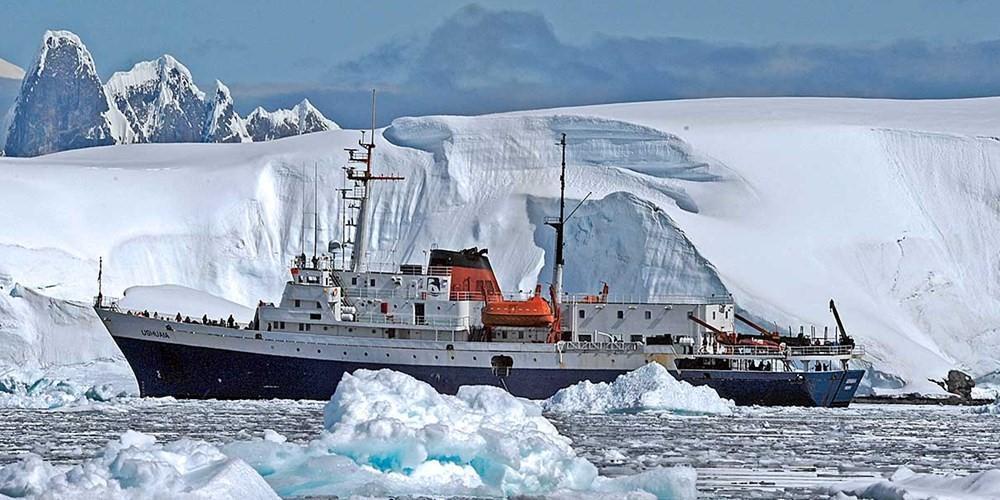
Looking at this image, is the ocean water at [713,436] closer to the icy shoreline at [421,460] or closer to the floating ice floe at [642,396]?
the floating ice floe at [642,396]

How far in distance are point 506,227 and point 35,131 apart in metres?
40.1

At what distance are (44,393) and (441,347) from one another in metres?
7.99

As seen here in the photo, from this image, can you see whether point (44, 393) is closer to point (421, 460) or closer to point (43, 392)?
point (43, 392)

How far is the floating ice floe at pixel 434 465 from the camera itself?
18562mm

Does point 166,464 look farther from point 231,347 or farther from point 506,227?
point 506,227

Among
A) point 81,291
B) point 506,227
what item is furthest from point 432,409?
point 506,227

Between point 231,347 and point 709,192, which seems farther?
point 709,192

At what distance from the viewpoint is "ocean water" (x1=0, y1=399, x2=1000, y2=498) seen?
2152cm

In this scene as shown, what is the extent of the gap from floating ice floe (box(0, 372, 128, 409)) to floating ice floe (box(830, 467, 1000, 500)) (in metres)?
18.6

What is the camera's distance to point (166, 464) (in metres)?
16.1

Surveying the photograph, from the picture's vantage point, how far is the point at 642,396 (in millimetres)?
31828

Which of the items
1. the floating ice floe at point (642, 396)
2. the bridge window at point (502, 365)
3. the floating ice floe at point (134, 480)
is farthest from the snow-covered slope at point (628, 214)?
the floating ice floe at point (134, 480)

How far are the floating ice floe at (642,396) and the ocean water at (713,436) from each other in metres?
0.31

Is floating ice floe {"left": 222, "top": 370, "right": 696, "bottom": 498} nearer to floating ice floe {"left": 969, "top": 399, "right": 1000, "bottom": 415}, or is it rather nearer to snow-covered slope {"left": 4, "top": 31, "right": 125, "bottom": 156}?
floating ice floe {"left": 969, "top": 399, "right": 1000, "bottom": 415}
